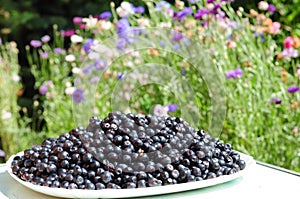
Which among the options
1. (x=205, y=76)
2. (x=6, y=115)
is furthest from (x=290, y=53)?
(x=6, y=115)

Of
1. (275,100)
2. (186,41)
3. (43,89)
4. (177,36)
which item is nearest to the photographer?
(275,100)

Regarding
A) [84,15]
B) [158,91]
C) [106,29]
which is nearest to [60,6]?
[84,15]

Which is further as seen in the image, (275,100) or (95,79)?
(95,79)

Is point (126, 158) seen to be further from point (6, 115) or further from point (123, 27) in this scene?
point (6, 115)

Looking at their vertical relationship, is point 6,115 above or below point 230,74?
below

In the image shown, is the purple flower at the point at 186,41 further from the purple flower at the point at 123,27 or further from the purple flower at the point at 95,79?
the purple flower at the point at 95,79

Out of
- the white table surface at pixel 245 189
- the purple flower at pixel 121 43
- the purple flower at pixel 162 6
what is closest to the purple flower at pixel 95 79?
the purple flower at pixel 121 43

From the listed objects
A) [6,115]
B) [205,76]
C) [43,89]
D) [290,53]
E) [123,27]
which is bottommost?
[6,115]

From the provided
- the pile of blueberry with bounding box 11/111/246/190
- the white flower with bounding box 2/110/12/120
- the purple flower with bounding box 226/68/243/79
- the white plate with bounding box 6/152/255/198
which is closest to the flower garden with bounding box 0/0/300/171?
the purple flower with bounding box 226/68/243/79
